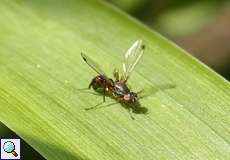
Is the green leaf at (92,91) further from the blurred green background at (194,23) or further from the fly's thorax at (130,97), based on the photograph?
the blurred green background at (194,23)

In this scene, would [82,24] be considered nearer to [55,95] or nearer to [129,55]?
[129,55]

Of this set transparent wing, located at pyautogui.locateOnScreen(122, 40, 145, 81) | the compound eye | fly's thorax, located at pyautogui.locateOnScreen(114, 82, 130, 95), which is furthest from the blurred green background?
the compound eye

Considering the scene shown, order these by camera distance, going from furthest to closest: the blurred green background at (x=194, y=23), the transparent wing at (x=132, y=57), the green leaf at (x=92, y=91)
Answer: the blurred green background at (x=194, y=23), the transparent wing at (x=132, y=57), the green leaf at (x=92, y=91)

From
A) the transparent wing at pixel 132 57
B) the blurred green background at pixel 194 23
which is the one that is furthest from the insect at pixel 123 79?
the blurred green background at pixel 194 23

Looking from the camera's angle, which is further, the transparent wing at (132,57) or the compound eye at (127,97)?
the transparent wing at (132,57)

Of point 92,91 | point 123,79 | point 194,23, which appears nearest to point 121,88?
point 123,79

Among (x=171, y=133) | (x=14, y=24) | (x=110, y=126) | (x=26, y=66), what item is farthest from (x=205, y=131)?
(x=14, y=24)
